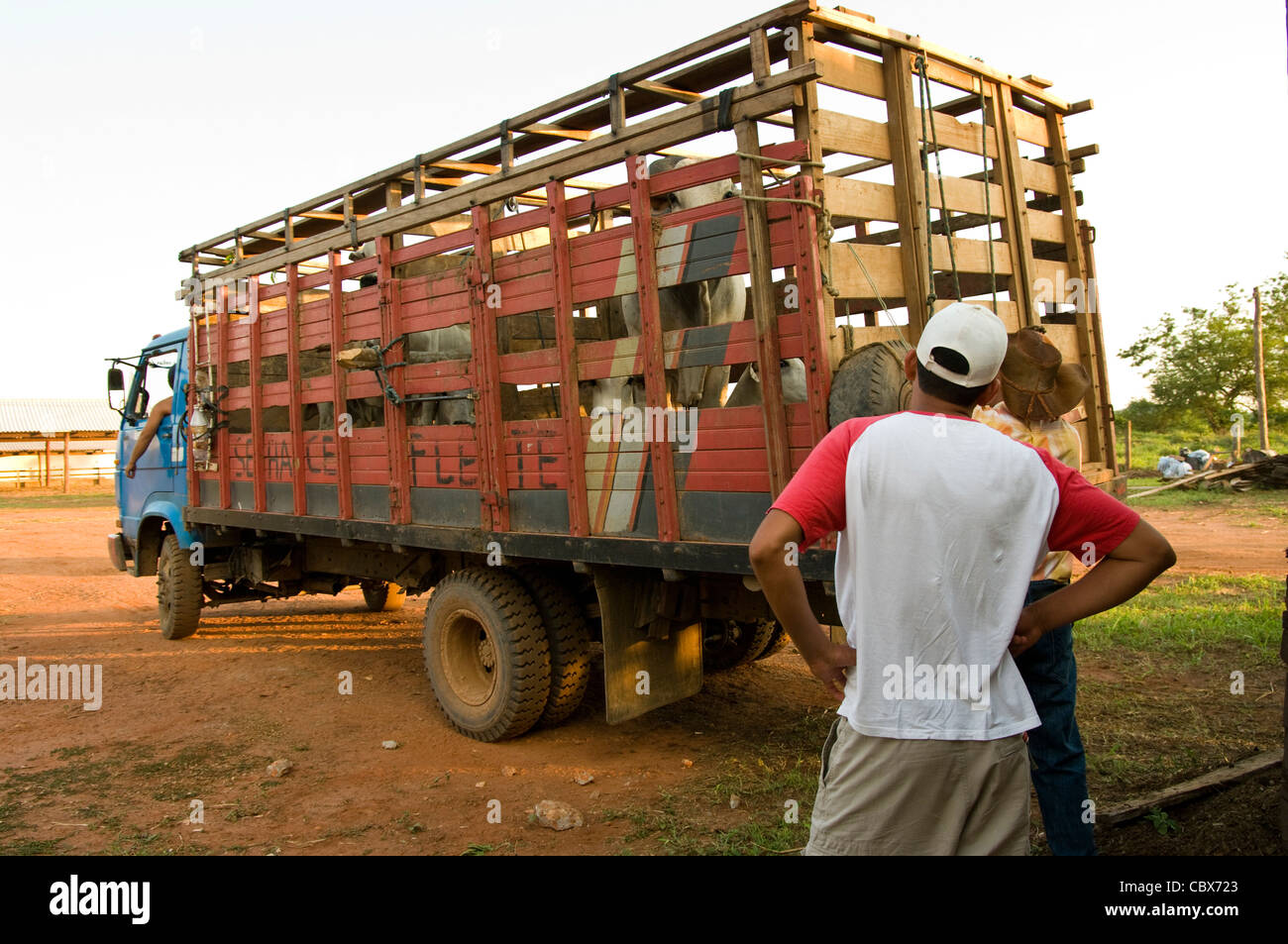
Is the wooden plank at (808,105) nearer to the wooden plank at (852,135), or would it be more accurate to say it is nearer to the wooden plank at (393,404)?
the wooden plank at (852,135)

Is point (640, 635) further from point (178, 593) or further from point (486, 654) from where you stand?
point (178, 593)

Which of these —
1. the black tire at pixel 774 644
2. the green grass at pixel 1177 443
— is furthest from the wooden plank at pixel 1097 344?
the green grass at pixel 1177 443

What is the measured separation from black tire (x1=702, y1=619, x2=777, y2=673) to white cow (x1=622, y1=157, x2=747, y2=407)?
204 cm

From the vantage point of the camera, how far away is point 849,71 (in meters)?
3.79

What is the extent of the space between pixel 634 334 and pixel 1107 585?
8.92ft

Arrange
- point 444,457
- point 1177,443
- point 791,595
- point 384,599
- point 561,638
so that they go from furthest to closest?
A: 1. point 1177,443
2. point 384,599
3. point 444,457
4. point 561,638
5. point 791,595

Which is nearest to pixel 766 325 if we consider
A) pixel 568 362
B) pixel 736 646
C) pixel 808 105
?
pixel 808 105

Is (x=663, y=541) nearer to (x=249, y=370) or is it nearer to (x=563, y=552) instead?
(x=563, y=552)

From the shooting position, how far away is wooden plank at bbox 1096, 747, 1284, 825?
336 centimetres

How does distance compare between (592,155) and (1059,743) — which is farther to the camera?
(592,155)

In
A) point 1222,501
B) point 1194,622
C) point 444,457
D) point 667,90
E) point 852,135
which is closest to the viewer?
point 852,135

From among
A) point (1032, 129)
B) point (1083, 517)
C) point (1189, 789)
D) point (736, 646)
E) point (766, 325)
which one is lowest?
point (1189, 789)

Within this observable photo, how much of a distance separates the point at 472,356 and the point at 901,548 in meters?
Result: 3.51

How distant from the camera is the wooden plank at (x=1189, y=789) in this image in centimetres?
336
